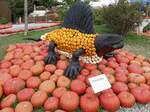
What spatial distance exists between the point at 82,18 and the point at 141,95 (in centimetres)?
132

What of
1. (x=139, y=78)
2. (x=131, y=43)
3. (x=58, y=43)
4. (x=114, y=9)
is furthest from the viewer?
(x=114, y=9)

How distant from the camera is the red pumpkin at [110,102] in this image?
150 inches

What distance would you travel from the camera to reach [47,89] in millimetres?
3984

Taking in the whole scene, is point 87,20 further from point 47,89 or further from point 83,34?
point 47,89

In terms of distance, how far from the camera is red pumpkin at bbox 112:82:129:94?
160 inches

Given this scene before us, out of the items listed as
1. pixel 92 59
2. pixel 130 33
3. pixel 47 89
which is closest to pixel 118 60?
pixel 92 59

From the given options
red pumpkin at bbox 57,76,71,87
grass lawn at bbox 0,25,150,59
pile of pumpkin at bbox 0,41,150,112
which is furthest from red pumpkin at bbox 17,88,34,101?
grass lawn at bbox 0,25,150,59

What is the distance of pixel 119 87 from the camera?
13.4 ft

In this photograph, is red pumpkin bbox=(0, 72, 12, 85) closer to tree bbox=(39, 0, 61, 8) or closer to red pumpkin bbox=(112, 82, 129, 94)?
red pumpkin bbox=(112, 82, 129, 94)

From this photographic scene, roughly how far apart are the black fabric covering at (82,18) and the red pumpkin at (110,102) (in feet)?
3.72

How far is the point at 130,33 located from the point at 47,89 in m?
7.57

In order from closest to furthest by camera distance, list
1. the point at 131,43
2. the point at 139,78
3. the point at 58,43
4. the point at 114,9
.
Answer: the point at 139,78 → the point at 58,43 → the point at 131,43 → the point at 114,9

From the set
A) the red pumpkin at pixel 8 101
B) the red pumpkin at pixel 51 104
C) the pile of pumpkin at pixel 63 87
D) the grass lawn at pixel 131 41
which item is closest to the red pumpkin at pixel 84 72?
the pile of pumpkin at pixel 63 87

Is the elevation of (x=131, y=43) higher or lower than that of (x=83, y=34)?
lower
